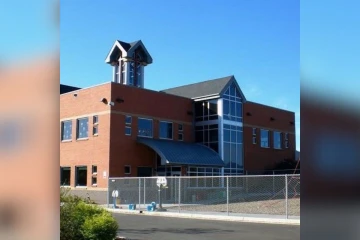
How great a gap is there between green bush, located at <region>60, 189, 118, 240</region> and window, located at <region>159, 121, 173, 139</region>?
83.1 feet

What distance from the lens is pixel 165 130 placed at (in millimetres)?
35000

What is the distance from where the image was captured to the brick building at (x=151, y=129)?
31.4m

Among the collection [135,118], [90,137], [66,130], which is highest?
[135,118]

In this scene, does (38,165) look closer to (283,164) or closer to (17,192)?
(17,192)

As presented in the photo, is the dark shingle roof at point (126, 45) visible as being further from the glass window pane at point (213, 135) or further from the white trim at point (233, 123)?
the white trim at point (233, 123)

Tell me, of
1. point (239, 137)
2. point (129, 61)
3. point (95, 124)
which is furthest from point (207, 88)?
point (95, 124)

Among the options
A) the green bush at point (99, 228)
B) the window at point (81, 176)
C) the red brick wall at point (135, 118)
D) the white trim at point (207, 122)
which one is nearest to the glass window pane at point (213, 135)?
the white trim at point (207, 122)

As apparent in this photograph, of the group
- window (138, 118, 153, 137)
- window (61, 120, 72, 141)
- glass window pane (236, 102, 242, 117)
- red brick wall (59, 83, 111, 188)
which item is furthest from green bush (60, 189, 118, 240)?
glass window pane (236, 102, 242, 117)

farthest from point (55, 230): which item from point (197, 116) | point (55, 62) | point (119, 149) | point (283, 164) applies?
point (283, 164)

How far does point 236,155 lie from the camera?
39.2m

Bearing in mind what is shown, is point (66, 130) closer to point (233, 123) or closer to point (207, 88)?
point (207, 88)

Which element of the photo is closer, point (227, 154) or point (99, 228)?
point (99, 228)

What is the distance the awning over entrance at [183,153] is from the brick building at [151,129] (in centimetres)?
7

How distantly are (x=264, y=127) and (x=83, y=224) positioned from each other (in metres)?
36.5
